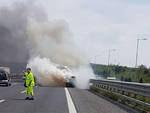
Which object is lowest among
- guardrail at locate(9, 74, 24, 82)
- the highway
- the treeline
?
the highway

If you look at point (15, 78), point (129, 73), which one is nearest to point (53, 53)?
point (15, 78)

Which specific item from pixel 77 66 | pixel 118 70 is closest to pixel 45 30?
pixel 77 66

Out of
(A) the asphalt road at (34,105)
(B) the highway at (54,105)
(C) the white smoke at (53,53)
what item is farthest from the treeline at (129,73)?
(A) the asphalt road at (34,105)

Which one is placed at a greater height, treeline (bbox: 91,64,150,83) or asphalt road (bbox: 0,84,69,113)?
treeline (bbox: 91,64,150,83)

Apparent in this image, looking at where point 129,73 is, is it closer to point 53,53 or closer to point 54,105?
point 53,53

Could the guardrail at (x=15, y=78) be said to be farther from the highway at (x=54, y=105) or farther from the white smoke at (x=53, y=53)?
the highway at (x=54, y=105)

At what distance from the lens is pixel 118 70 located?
140375mm

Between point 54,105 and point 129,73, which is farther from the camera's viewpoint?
point 129,73

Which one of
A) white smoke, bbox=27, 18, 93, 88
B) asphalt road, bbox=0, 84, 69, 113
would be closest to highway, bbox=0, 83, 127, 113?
asphalt road, bbox=0, 84, 69, 113

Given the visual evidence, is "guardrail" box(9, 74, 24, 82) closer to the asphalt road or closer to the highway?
the asphalt road

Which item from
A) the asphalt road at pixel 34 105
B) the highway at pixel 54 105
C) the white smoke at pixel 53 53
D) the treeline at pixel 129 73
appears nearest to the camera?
the asphalt road at pixel 34 105

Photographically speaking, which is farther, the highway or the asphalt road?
the highway

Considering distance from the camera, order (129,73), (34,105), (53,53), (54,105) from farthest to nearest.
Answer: (129,73), (53,53), (54,105), (34,105)

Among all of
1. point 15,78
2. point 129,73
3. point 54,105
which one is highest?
point 129,73
